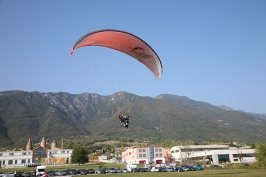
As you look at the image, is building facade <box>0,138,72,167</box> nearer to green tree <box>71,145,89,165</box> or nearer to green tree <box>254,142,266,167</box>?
green tree <box>71,145,89,165</box>

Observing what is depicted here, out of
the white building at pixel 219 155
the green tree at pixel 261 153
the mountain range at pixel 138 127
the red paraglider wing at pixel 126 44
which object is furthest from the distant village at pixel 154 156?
the mountain range at pixel 138 127

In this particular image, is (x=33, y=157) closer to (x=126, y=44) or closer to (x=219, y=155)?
(x=219, y=155)

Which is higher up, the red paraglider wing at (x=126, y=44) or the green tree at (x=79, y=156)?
the red paraglider wing at (x=126, y=44)

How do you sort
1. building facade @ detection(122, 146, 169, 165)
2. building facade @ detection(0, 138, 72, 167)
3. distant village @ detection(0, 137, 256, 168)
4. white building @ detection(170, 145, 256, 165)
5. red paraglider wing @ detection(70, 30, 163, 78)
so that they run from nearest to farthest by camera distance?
red paraglider wing @ detection(70, 30, 163, 78) < white building @ detection(170, 145, 256, 165) < distant village @ detection(0, 137, 256, 168) < building facade @ detection(0, 138, 72, 167) < building facade @ detection(122, 146, 169, 165)

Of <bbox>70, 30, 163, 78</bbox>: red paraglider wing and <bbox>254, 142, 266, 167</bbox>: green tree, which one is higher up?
<bbox>70, 30, 163, 78</bbox>: red paraglider wing

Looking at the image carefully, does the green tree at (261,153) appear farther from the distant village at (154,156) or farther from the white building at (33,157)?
the white building at (33,157)

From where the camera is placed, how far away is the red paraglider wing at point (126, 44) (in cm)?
1650

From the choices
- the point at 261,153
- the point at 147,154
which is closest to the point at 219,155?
the point at 147,154

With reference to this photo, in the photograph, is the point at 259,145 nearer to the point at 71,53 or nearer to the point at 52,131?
the point at 71,53

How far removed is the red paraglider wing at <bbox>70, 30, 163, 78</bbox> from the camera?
16505 millimetres

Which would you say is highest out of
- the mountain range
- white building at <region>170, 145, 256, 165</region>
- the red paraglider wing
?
the mountain range

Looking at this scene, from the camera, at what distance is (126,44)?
18.1m

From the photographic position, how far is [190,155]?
66.0 m

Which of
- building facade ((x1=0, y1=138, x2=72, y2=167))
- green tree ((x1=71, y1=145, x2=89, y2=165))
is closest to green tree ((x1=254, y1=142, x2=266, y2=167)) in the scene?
green tree ((x1=71, y1=145, x2=89, y2=165))
